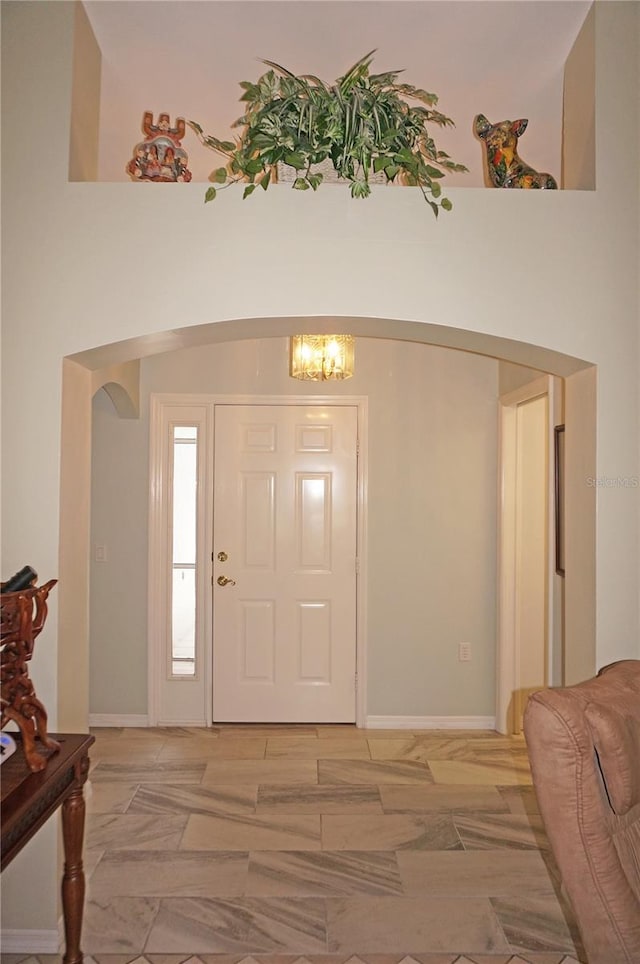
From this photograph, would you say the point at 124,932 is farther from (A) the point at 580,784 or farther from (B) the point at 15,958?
(A) the point at 580,784

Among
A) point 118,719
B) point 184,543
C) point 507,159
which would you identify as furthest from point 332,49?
point 118,719

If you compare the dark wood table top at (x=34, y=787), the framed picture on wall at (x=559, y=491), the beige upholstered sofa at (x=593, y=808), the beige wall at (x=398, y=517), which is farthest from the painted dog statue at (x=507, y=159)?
the dark wood table top at (x=34, y=787)

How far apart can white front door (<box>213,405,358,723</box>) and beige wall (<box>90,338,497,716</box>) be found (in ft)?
0.55

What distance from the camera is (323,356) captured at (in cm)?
394

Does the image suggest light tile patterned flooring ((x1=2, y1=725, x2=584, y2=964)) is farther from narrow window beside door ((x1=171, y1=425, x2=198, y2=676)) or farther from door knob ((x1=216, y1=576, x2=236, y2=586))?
door knob ((x1=216, y1=576, x2=236, y2=586))

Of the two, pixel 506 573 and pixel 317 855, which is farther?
pixel 506 573

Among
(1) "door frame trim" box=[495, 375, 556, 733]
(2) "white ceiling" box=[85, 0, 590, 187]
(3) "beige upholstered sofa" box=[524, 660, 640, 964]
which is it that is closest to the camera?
(3) "beige upholstered sofa" box=[524, 660, 640, 964]

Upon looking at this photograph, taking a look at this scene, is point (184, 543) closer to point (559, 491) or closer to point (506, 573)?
point (506, 573)

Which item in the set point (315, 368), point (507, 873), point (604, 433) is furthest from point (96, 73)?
point (507, 873)

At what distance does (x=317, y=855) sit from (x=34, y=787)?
157 cm

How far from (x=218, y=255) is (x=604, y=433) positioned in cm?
136

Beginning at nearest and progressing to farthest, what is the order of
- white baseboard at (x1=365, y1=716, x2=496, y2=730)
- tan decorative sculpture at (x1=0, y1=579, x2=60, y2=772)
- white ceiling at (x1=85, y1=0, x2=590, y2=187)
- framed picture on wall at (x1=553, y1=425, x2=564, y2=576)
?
tan decorative sculpture at (x1=0, y1=579, x2=60, y2=772), white ceiling at (x1=85, y1=0, x2=590, y2=187), framed picture on wall at (x1=553, y1=425, x2=564, y2=576), white baseboard at (x1=365, y1=716, x2=496, y2=730)

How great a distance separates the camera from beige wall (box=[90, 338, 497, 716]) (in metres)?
4.50

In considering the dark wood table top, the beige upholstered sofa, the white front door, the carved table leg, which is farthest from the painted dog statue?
the carved table leg
